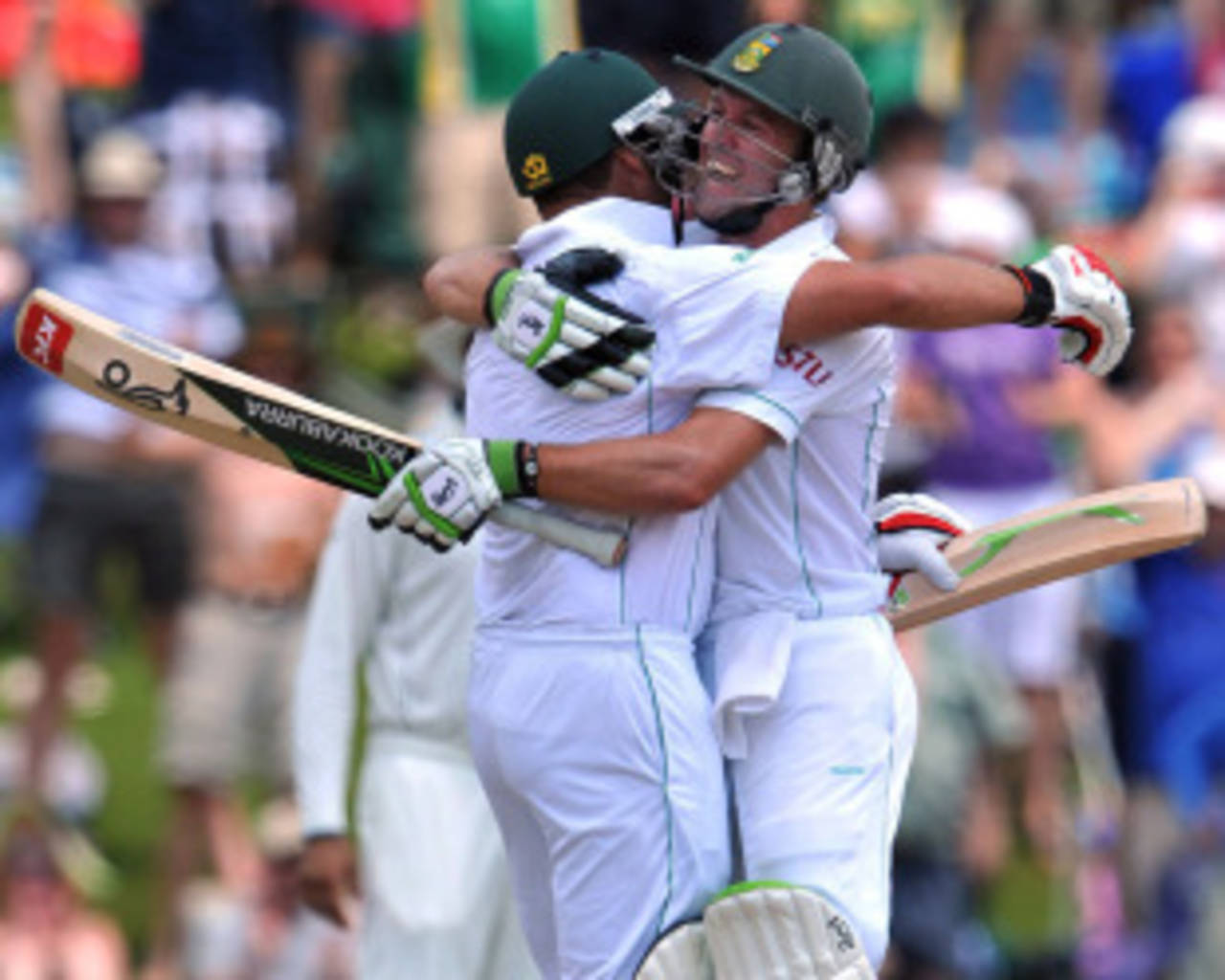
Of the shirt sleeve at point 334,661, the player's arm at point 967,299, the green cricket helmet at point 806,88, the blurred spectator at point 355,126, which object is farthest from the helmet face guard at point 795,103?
the blurred spectator at point 355,126

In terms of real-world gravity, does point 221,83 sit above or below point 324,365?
above

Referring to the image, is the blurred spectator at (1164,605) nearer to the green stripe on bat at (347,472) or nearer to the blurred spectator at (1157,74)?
the blurred spectator at (1157,74)

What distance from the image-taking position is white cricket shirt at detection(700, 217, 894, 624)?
7352 mm

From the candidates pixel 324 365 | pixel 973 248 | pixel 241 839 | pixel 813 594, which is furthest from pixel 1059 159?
pixel 813 594

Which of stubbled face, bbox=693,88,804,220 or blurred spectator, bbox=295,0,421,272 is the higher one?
blurred spectator, bbox=295,0,421,272

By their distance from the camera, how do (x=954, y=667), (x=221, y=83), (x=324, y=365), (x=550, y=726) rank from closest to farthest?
(x=550, y=726), (x=954, y=667), (x=324, y=365), (x=221, y=83)

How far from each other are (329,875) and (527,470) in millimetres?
2010

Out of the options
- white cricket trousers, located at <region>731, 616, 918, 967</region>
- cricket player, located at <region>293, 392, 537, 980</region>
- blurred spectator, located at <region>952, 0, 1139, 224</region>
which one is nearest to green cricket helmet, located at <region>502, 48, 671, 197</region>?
white cricket trousers, located at <region>731, 616, 918, 967</region>

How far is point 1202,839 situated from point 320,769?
4095 mm

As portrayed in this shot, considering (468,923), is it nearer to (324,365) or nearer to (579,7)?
(324,365)

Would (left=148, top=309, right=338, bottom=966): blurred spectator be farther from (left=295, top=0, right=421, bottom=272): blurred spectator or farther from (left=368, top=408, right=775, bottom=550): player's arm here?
(left=368, top=408, right=775, bottom=550): player's arm

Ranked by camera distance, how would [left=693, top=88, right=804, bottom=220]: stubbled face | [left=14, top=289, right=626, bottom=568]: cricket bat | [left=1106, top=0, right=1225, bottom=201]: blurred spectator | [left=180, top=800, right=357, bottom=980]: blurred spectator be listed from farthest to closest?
1. [left=1106, top=0, right=1225, bottom=201]: blurred spectator
2. [left=180, top=800, right=357, bottom=980]: blurred spectator
3. [left=14, top=289, right=626, bottom=568]: cricket bat
4. [left=693, top=88, right=804, bottom=220]: stubbled face

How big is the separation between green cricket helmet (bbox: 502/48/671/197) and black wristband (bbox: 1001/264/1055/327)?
0.85 meters

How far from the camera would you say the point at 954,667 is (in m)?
11.7
